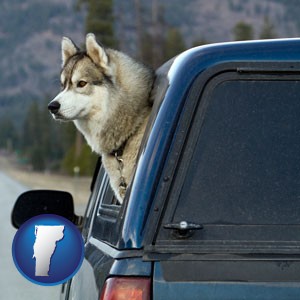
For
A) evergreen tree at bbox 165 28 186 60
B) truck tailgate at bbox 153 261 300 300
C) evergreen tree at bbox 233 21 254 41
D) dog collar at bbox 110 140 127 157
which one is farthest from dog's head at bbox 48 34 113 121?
evergreen tree at bbox 165 28 186 60

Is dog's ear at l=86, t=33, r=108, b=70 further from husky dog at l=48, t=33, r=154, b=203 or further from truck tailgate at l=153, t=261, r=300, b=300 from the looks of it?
truck tailgate at l=153, t=261, r=300, b=300

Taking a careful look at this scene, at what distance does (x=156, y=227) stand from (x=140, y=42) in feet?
242

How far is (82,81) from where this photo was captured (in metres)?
6.25

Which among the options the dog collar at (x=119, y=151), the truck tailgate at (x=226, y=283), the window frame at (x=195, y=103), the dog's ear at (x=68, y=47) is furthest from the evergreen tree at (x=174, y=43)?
the truck tailgate at (x=226, y=283)

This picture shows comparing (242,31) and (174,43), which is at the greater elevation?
(242,31)

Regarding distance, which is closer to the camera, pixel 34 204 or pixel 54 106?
pixel 34 204

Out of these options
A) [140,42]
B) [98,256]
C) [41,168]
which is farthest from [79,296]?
[41,168]

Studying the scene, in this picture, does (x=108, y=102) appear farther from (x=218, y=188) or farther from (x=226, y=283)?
(x=226, y=283)

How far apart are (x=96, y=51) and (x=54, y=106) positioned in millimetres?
696

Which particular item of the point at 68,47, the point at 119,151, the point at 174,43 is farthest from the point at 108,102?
the point at 174,43

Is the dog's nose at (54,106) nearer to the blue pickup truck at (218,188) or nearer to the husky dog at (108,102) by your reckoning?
the husky dog at (108,102)

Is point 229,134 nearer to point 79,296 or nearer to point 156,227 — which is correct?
point 156,227

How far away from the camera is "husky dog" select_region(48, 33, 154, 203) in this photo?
520 centimetres

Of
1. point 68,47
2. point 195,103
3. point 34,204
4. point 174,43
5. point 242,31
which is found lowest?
point 174,43
